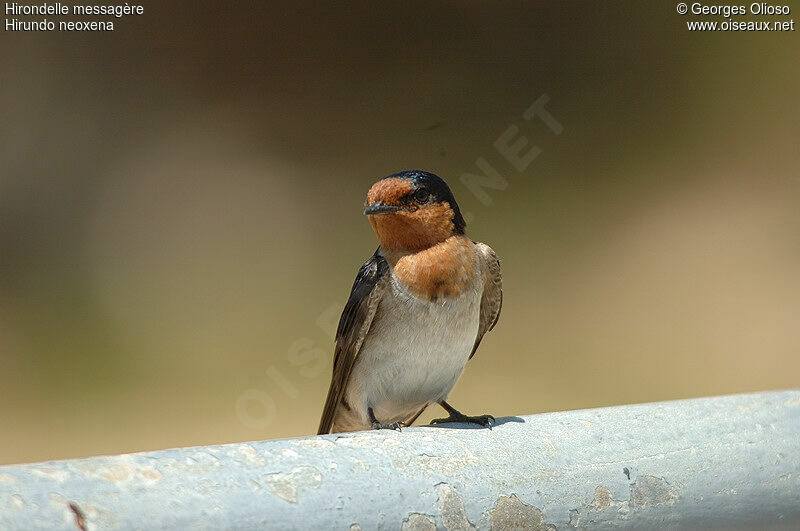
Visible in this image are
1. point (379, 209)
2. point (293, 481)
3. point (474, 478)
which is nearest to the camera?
point (293, 481)

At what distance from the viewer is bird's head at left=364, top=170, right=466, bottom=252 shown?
2.05 m

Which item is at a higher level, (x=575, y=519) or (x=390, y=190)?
(x=390, y=190)

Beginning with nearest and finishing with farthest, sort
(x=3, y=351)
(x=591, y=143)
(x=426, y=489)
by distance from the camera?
(x=426, y=489)
(x=3, y=351)
(x=591, y=143)

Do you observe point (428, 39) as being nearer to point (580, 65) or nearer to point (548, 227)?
point (580, 65)

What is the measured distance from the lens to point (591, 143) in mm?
5473

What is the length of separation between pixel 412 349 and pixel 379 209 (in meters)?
0.30

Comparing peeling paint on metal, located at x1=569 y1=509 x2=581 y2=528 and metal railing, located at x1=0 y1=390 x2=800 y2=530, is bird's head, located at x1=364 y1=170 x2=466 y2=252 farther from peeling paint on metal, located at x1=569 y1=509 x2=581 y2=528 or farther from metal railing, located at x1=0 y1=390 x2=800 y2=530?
peeling paint on metal, located at x1=569 y1=509 x2=581 y2=528

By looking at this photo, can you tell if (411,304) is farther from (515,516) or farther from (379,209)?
(515,516)

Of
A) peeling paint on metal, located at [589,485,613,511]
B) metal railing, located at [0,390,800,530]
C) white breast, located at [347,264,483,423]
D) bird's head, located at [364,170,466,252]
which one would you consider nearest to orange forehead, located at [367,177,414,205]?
bird's head, located at [364,170,466,252]

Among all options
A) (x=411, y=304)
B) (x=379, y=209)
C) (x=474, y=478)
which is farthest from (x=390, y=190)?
(x=474, y=478)

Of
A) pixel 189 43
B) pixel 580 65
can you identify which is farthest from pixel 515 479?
pixel 580 65

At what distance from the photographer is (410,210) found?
6.79 ft

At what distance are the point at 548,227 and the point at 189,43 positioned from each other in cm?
221

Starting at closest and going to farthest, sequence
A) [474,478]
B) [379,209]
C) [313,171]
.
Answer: [474,478] → [379,209] → [313,171]
